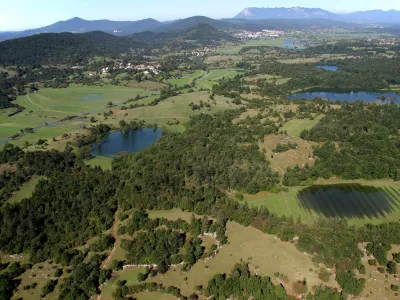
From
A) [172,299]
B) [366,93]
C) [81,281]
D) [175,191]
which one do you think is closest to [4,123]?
[175,191]

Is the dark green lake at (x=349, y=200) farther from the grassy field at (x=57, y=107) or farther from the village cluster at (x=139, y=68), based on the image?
the village cluster at (x=139, y=68)

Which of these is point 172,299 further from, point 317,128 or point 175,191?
point 317,128

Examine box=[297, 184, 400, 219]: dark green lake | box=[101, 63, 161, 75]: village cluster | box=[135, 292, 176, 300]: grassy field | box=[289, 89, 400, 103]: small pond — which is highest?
box=[101, 63, 161, 75]: village cluster

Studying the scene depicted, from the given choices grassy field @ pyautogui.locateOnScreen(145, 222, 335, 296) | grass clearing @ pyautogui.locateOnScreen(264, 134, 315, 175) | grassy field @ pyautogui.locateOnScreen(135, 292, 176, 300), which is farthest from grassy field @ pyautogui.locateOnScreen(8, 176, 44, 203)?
grass clearing @ pyautogui.locateOnScreen(264, 134, 315, 175)

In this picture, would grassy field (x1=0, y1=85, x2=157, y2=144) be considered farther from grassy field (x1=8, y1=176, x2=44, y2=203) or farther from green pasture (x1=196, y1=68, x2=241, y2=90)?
grassy field (x1=8, y1=176, x2=44, y2=203)

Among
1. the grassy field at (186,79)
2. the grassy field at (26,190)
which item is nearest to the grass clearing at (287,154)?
the grassy field at (26,190)

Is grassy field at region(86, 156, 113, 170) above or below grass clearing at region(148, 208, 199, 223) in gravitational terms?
above
